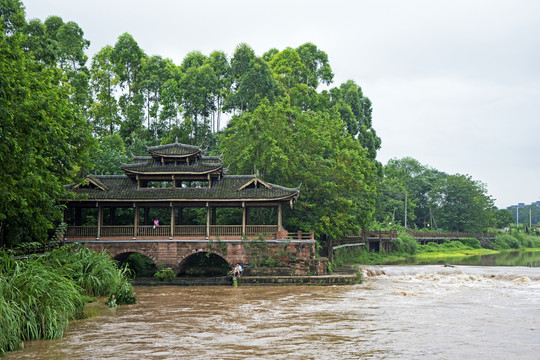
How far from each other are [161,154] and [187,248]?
626 centimetres

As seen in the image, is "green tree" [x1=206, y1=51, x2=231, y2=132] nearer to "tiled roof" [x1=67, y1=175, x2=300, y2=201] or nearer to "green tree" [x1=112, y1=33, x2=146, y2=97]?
"green tree" [x1=112, y1=33, x2=146, y2=97]

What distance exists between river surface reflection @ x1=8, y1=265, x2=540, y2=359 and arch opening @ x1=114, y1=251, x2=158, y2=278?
5.14 meters

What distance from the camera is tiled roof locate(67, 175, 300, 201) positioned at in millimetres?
32350

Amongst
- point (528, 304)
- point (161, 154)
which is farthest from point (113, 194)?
point (528, 304)

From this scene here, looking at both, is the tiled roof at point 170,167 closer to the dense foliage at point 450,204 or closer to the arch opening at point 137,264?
the arch opening at point 137,264

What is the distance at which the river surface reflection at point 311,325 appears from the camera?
14422mm

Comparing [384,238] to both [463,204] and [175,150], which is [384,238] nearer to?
[463,204]

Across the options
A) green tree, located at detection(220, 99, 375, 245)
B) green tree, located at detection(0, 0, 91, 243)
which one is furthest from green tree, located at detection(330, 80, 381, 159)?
green tree, located at detection(0, 0, 91, 243)

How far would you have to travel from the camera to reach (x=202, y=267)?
3638 cm

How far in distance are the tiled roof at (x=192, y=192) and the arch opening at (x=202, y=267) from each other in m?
3.70

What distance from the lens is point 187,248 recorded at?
1287 inches

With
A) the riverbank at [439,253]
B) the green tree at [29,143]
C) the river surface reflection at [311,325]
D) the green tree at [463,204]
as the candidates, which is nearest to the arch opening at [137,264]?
the river surface reflection at [311,325]

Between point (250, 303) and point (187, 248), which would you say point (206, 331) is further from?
point (187, 248)

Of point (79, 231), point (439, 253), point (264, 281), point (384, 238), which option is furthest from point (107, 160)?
point (439, 253)
